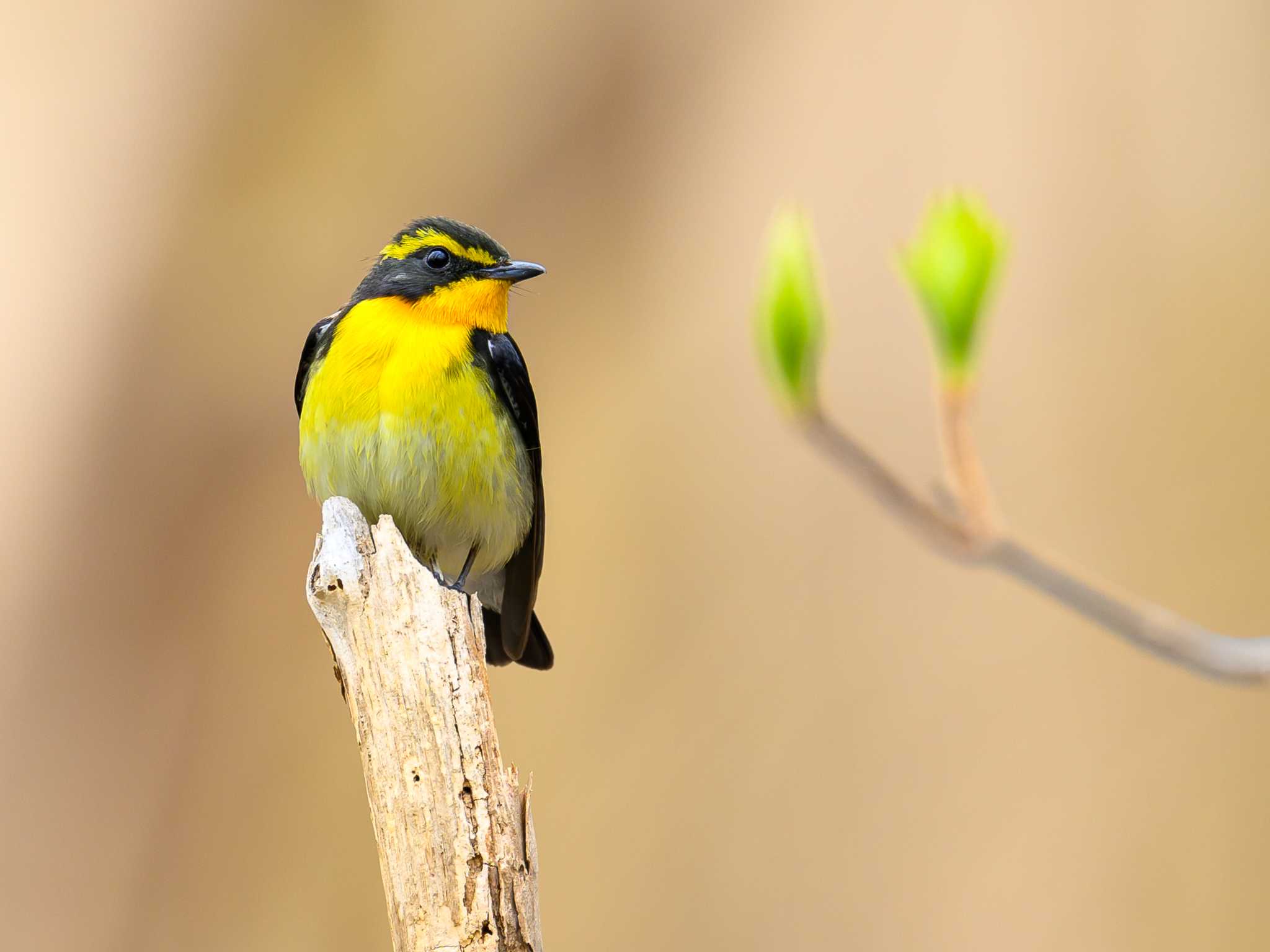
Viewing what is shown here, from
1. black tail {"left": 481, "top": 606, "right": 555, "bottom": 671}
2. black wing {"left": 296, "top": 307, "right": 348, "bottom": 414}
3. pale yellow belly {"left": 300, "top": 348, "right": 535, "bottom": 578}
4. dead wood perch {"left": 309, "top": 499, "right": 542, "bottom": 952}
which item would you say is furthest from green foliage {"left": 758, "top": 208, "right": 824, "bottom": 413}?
black tail {"left": 481, "top": 606, "right": 555, "bottom": 671}

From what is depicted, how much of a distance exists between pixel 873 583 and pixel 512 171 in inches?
97.2

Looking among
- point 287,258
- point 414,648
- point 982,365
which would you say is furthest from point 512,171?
point 414,648

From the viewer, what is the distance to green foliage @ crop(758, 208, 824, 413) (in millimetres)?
705

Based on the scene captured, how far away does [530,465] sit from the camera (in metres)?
3.65

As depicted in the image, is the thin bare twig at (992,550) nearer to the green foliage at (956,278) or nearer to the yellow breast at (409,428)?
the green foliage at (956,278)

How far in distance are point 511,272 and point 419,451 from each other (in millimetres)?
603

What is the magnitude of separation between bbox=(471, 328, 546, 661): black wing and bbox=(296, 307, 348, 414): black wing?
0.42m

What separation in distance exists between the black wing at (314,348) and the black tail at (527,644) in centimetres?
86

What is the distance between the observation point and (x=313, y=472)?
131 inches

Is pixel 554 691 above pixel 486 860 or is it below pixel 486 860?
below

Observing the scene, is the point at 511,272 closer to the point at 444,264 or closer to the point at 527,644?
the point at 444,264

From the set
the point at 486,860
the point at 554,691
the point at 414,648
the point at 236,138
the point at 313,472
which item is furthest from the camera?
the point at 554,691

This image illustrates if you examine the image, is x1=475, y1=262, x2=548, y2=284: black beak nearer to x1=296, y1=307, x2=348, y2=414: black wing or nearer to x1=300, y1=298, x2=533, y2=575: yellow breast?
x1=300, y1=298, x2=533, y2=575: yellow breast

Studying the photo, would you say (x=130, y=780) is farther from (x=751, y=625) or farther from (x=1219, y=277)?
(x=1219, y=277)
